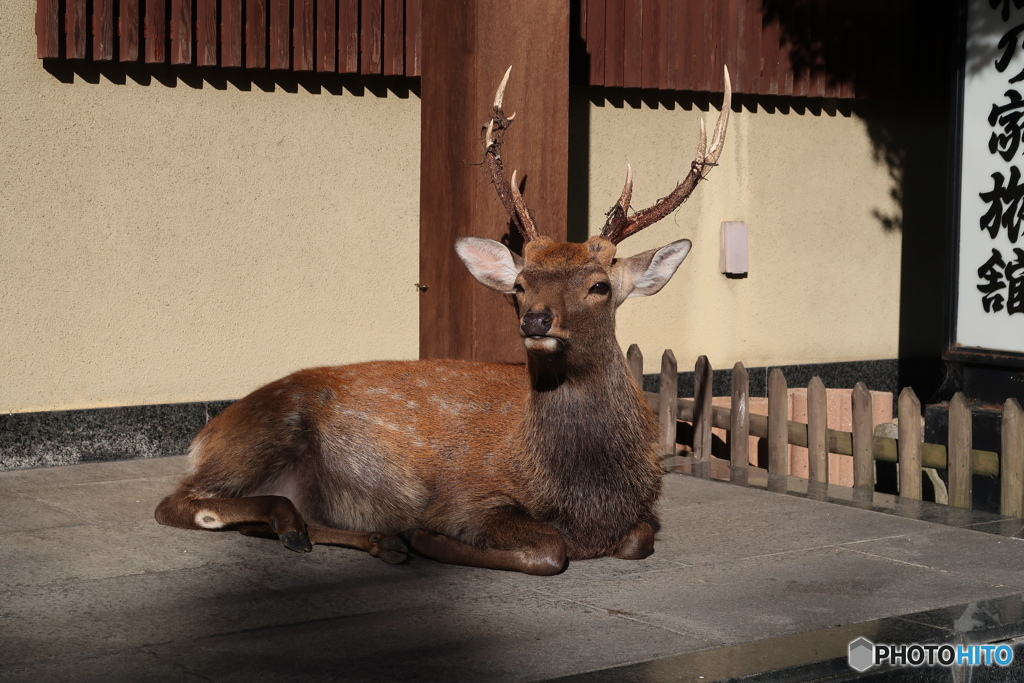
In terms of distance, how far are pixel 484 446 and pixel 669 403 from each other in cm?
287

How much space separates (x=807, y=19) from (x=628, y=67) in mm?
1791

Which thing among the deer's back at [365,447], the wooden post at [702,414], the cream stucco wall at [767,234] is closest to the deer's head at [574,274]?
the deer's back at [365,447]

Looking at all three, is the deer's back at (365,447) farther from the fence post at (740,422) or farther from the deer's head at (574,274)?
the fence post at (740,422)

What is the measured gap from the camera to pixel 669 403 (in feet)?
26.6

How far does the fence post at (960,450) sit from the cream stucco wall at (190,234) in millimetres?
3583

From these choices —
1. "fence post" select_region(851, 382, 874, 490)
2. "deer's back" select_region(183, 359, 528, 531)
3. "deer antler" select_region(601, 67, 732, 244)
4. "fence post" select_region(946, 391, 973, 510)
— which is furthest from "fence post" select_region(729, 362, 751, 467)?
"deer's back" select_region(183, 359, 528, 531)

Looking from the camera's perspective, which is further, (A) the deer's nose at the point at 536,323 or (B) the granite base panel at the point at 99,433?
(B) the granite base panel at the point at 99,433

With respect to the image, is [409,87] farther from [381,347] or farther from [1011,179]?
[1011,179]

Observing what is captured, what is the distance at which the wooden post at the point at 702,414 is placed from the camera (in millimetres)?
7770

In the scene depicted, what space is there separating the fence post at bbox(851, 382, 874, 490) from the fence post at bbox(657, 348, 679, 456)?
4.57ft

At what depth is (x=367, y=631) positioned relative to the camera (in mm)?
4211

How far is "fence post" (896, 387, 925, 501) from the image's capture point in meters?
6.66

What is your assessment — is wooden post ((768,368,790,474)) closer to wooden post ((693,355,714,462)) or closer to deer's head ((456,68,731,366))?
wooden post ((693,355,714,462))

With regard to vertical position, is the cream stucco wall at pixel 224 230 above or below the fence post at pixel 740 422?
above
